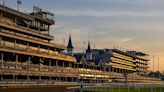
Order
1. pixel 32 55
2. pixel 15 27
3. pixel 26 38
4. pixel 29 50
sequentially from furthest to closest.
A: pixel 32 55
pixel 29 50
pixel 26 38
pixel 15 27

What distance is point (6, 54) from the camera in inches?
3848

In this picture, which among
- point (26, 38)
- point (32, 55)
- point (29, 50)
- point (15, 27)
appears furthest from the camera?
point (32, 55)

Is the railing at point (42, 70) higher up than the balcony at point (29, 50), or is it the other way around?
the balcony at point (29, 50)

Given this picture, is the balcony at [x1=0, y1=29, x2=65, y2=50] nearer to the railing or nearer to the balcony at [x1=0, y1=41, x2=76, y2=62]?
the balcony at [x1=0, y1=41, x2=76, y2=62]

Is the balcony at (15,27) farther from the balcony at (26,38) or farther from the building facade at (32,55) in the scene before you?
the balcony at (26,38)

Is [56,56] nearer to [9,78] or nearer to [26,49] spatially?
[26,49]

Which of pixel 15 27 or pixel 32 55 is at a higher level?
pixel 15 27

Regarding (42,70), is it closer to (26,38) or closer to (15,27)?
(26,38)

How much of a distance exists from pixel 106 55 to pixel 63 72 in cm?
6693

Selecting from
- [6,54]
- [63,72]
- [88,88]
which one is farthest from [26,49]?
[88,88]

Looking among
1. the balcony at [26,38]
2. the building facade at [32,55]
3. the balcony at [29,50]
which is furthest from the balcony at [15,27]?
the balcony at [29,50]

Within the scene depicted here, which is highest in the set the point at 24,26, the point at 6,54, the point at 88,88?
the point at 24,26

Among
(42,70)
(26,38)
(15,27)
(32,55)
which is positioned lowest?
(42,70)

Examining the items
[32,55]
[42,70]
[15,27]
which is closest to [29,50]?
[32,55]
